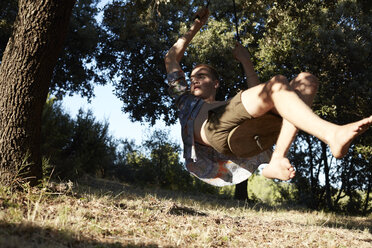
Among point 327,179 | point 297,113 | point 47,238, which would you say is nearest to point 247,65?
point 297,113

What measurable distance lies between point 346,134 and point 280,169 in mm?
586

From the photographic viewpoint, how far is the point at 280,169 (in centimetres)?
278

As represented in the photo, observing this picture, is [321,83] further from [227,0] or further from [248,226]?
[248,226]

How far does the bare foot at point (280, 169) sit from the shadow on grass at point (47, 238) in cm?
105

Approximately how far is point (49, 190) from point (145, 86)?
7593 mm

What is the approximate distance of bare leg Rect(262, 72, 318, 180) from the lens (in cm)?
276

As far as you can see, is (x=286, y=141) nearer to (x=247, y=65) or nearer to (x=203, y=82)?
(x=247, y=65)

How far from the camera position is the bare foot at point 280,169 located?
272 cm

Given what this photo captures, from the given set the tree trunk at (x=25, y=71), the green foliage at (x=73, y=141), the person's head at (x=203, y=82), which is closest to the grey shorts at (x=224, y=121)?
the person's head at (x=203, y=82)

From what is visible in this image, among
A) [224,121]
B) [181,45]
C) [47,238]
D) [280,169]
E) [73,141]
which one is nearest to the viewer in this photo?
[47,238]

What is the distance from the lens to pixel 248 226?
4.29 metres

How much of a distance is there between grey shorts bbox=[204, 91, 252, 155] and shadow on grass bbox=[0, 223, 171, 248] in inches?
39.0

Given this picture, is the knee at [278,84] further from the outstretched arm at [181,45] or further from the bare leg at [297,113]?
the outstretched arm at [181,45]

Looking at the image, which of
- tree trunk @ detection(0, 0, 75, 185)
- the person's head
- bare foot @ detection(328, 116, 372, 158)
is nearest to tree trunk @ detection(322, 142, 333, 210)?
the person's head
